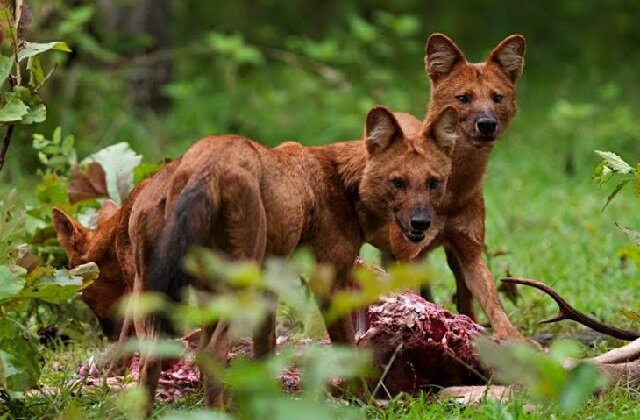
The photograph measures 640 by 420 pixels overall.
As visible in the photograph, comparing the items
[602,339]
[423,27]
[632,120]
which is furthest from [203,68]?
[602,339]

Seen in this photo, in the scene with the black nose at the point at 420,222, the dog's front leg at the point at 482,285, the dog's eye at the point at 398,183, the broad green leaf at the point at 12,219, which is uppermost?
the dog's eye at the point at 398,183

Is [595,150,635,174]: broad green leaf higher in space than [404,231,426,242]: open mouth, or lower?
higher

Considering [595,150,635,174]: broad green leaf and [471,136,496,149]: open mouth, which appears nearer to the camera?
[595,150,635,174]: broad green leaf

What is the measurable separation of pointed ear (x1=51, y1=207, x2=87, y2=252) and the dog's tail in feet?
5.94

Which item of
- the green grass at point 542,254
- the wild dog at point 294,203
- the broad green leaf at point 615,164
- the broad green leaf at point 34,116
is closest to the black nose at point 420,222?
the wild dog at point 294,203

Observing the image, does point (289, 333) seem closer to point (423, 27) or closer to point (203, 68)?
point (203, 68)

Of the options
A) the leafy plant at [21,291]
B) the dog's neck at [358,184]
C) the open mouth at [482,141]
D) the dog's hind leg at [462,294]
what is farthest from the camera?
the dog's hind leg at [462,294]

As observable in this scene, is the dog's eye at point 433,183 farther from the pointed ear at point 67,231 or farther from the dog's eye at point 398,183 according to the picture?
the pointed ear at point 67,231

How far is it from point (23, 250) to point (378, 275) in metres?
1.47

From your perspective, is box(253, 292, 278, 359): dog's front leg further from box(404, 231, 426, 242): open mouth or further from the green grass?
box(404, 231, 426, 242): open mouth

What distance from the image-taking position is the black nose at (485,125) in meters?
6.00

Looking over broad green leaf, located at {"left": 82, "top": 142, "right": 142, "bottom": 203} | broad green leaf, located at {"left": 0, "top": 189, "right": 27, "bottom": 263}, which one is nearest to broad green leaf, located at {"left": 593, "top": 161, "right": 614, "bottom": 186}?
broad green leaf, located at {"left": 0, "top": 189, "right": 27, "bottom": 263}

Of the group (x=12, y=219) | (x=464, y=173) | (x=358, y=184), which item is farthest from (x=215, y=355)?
(x=464, y=173)

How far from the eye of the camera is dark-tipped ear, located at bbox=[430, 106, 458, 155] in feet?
17.0
